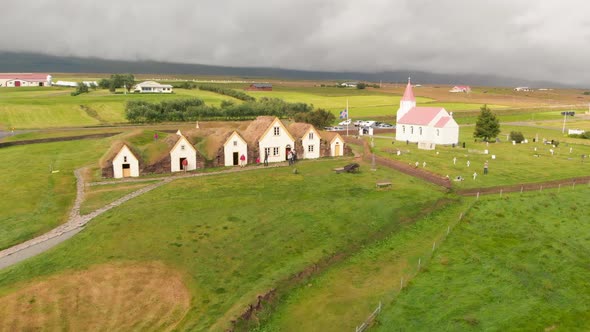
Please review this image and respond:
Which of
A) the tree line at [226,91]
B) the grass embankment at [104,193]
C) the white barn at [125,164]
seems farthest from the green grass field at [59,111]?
the grass embankment at [104,193]

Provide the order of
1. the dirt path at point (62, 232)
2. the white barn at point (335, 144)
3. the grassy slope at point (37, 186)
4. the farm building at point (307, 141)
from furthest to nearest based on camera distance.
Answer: the white barn at point (335, 144) → the farm building at point (307, 141) → the grassy slope at point (37, 186) → the dirt path at point (62, 232)

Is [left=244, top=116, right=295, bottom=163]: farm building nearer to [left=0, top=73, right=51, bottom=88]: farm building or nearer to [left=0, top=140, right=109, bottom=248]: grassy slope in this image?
[left=0, top=140, right=109, bottom=248]: grassy slope

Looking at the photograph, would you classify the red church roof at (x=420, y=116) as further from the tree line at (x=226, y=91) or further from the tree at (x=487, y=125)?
the tree line at (x=226, y=91)

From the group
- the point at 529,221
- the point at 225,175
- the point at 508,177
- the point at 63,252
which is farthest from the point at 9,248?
the point at 508,177

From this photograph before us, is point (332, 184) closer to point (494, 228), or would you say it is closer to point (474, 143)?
point (494, 228)

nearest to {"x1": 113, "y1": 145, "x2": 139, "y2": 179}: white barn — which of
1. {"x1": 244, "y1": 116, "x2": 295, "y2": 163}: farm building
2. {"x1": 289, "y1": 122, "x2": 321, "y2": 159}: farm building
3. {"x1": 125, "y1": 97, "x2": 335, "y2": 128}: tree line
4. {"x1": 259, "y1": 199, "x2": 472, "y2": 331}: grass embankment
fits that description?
{"x1": 244, "y1": 116, "x2": 295, "y2": 163}: farm building

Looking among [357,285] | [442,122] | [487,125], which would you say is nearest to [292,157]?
[442,122]

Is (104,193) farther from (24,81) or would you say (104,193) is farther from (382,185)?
(24,81)
